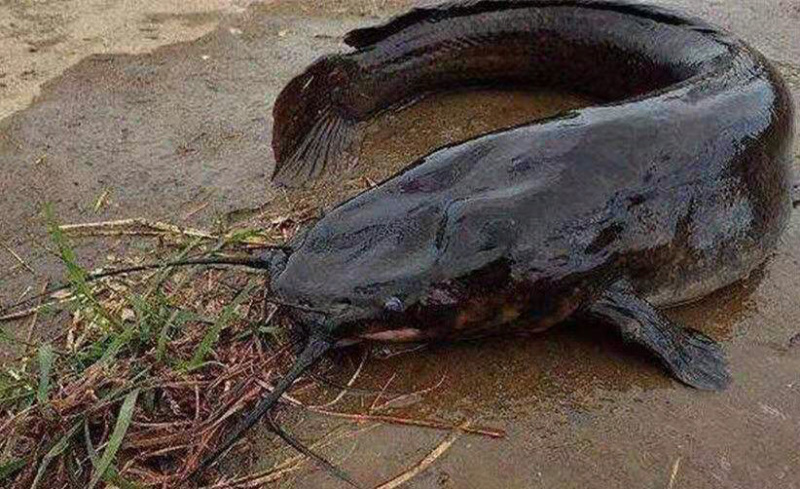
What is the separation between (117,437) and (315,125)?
1.89 m

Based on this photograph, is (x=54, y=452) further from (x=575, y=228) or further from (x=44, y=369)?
(x=575, y=228)

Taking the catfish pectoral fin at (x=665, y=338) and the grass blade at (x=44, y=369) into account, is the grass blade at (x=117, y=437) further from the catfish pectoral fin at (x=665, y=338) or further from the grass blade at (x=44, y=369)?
the catfish pectoral fin at (x=665, y=338)

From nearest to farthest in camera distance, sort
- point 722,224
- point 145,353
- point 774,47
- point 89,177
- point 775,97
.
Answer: point 145,353
point 722,224
point 775,97
point 89,177
point 774,47

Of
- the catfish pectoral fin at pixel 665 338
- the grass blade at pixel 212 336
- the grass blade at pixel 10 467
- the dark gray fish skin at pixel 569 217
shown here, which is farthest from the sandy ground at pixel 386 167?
the grass blade at pixel 10 467

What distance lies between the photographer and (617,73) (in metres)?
3.78

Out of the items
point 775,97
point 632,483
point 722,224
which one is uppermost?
point 775,97

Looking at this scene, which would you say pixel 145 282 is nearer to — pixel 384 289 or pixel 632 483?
pixel 384 289

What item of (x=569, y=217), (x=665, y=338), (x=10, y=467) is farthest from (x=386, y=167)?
(x=10, y=467)


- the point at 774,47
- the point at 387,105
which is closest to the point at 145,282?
the point at 387,105

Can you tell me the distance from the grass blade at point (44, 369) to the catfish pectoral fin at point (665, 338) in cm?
146

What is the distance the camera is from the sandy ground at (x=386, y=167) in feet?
6.95

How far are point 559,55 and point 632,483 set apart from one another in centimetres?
239

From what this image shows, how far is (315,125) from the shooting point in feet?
11.9

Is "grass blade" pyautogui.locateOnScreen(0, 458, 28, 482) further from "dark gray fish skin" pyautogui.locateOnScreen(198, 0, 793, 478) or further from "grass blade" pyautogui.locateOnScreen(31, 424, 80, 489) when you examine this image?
"dark gray fish skin" pyautogui.locateOnScreen(198, 0, 793, 478)
